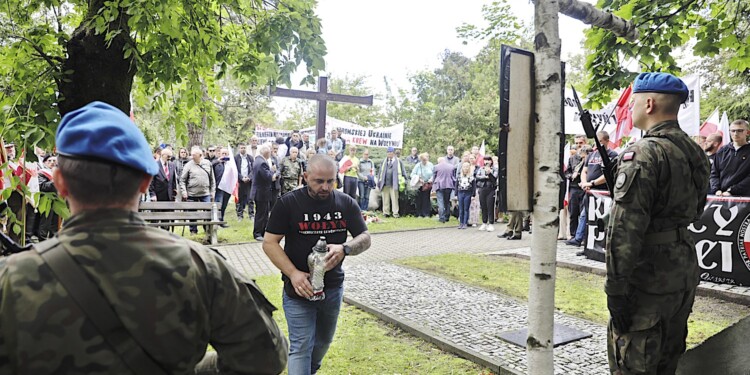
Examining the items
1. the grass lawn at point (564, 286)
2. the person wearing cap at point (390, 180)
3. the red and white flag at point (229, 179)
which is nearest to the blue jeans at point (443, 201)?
the person wearing cap at point (390, 180)

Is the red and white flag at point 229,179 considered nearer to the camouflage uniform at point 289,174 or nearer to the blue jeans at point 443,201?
the camouflage uniform at point 289,174

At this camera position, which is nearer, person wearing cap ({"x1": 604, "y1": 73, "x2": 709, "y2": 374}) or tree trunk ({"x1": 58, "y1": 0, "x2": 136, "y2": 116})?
person wearing cap ({"x1": 604, "y1": 73, "x2": 709, "y2": 374})

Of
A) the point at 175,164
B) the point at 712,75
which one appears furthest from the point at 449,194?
the point at 712,75

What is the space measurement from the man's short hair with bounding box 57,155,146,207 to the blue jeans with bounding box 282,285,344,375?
7.45ft

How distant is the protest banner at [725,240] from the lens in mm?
7098

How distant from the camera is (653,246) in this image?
9.59 ft

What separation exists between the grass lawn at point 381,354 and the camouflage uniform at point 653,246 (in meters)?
1.83

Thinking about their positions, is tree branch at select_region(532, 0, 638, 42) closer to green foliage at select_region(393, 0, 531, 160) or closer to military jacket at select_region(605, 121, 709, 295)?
military jacket at select_region(605, 121, 709, 295)

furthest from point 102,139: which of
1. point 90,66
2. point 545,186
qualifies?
point 90,66

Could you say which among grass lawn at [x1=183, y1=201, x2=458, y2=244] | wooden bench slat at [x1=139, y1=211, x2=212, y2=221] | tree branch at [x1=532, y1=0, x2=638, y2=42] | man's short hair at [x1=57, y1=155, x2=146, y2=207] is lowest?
grass lawn at [x1=183, y1=201, x2=458, y2=244]

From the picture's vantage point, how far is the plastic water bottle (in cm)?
345

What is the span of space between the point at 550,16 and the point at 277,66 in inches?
86.6

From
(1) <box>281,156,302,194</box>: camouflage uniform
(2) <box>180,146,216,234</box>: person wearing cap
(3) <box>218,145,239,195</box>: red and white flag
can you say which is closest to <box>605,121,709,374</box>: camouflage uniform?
(1) <box>281,156,302,194</box>: camouflage uniform

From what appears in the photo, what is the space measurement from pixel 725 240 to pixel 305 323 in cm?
675
